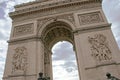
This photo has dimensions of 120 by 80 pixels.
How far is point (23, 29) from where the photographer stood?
12797 mm

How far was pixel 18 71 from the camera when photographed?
10453 mm

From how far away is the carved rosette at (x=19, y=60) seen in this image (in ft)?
35.0

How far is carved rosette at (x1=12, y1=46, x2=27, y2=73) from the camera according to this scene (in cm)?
1066

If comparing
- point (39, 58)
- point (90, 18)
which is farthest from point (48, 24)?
point (90, 18)

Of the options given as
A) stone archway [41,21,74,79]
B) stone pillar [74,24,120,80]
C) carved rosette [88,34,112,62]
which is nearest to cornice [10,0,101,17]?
stone archway [41,21,74,79]

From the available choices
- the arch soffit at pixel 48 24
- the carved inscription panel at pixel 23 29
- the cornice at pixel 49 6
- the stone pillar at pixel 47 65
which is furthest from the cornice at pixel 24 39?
the cornice at pixel 49 6

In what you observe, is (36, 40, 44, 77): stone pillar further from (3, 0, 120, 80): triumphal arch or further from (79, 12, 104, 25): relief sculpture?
(79, 12, 104, 25): relief sculpture

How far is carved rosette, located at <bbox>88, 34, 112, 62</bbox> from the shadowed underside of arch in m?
2.74

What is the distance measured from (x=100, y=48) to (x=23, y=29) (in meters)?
6.72

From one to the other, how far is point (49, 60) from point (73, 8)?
534 centimetres

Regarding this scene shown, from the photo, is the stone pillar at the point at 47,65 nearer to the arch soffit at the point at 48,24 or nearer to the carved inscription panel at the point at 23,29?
the arch soffit at the point at 48,24

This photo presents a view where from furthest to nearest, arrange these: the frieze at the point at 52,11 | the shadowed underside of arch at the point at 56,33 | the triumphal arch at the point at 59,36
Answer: the shadowed underside of arch at the point at 56,33 < the frieze at the point at 52,11 < the triumphal arch at the point at 59,36

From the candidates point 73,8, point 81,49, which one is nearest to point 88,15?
point 73,8

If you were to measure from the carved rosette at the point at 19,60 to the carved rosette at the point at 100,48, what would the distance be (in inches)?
198
